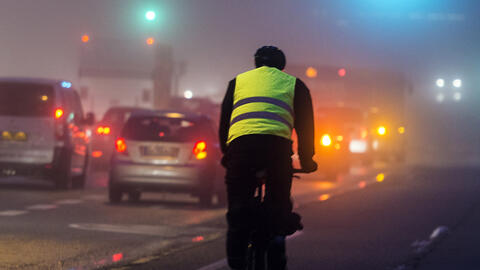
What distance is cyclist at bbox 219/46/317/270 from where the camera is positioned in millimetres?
6449

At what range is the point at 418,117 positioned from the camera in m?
73.9

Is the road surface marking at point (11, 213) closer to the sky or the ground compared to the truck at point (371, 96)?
closer to the ground

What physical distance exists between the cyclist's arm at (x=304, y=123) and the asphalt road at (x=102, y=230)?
9.68 ft

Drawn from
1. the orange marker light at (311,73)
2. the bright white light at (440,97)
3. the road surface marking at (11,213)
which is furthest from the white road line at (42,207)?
the bright white light at (440,97)

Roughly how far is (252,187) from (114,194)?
35.3 feet

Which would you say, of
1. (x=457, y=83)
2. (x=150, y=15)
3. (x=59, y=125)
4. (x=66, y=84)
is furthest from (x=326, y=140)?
(x=457, y=83)

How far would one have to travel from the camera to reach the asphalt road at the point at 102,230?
9.84 meters

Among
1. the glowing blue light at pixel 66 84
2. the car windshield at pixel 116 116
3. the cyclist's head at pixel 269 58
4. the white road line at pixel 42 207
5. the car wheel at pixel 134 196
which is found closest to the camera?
the cyclist's head at pixel 269 58

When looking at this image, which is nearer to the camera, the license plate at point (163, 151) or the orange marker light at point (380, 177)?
the license plate at point (163, 151)

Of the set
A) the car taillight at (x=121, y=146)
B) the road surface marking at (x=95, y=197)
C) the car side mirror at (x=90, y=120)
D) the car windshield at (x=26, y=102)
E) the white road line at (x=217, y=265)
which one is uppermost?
the car windshield at (x=26, y=102)

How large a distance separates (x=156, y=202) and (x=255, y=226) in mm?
11343

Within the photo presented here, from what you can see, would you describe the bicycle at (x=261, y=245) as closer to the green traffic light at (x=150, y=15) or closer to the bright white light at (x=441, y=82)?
the green traffic light at (x=150, y=15)

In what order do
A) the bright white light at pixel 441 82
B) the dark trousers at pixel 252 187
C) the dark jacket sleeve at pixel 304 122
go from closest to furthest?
the dark trousers at pixel 252 187 < the dark jacket sleeve at pixel 304 122 < the bright white light at pixel 441 82

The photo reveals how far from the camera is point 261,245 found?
651cm
